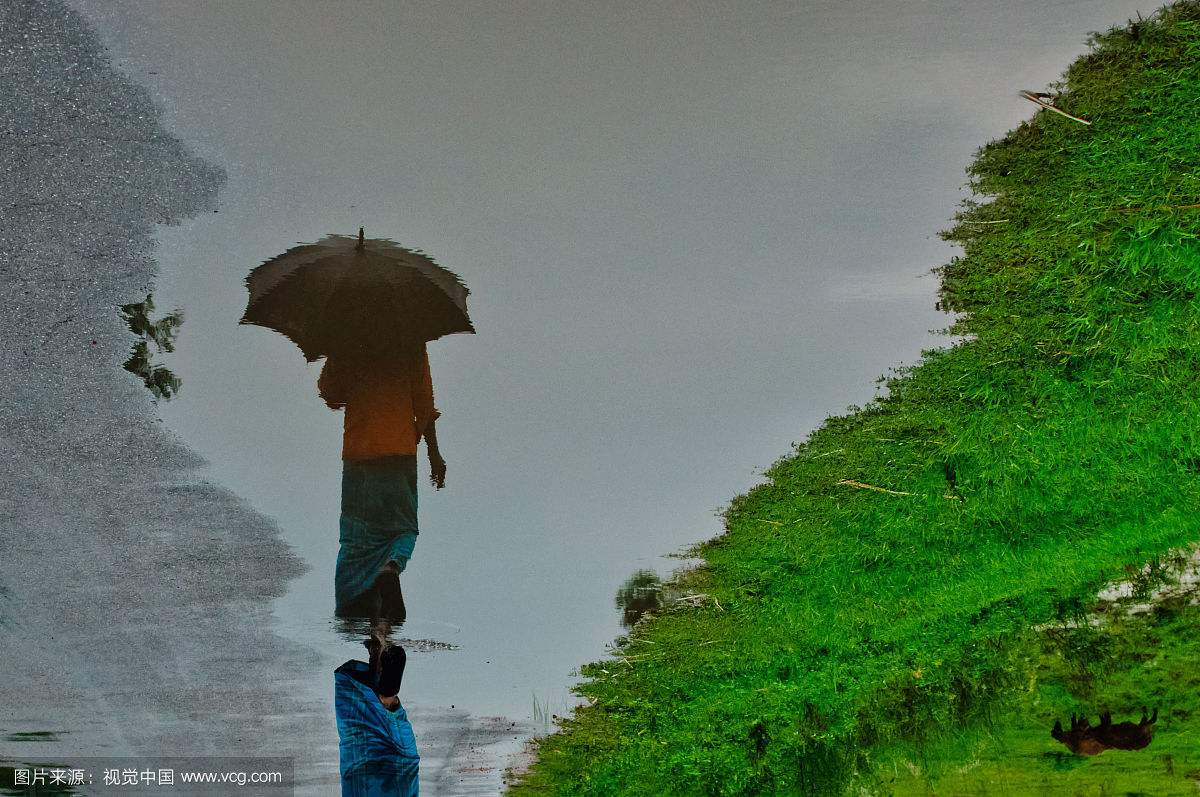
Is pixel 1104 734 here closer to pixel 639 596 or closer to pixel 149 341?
pixel 639 596

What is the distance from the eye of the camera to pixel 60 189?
6.09m

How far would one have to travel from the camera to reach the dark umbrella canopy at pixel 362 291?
6004 mm

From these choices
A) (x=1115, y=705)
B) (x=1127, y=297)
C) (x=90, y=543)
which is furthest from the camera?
(x=90, y=543)

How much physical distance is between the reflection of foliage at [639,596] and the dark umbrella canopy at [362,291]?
3.50m

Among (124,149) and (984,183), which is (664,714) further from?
(124,149)

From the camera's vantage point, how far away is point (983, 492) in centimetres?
535

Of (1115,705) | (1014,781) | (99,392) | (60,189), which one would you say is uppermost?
(60,189)

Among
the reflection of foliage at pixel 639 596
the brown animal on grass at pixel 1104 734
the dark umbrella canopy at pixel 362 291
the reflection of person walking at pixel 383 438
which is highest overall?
the dark umbrella canopy at pixel 362 291

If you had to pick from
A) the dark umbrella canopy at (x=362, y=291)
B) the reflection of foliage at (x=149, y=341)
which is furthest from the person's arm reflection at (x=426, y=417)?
the reflection of foliage at (x=149, y=341)

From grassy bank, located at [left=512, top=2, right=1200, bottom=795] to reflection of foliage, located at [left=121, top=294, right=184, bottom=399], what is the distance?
5137 millimetres

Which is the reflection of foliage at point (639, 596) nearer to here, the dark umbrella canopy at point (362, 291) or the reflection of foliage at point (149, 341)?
the dark umbrella canopy at point (362, 291)

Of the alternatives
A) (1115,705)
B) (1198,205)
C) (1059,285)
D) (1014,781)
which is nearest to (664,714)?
(1014,781)

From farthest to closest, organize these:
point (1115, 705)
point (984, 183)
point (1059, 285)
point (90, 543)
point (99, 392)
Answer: point (90, 543) → point (1115, 705) → point (99, 392) → point (984, 183) → point (1059, 285)

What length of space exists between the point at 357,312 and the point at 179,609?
4.97 meters
